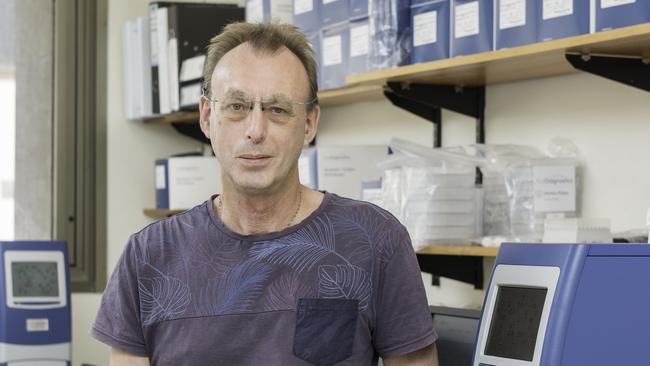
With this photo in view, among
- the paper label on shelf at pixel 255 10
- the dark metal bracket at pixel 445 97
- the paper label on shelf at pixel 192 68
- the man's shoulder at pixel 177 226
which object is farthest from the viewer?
the paper label on shelf at pixel 192 68

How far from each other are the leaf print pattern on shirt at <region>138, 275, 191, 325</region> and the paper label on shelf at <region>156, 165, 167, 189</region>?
1.93 metres

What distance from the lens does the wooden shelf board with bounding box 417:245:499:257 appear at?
7.13ft

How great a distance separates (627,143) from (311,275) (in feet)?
2.97

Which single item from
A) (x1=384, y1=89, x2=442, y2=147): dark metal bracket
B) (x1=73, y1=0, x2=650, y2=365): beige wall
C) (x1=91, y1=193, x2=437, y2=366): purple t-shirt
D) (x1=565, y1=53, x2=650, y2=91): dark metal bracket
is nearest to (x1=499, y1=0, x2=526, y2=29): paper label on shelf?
(x1=565, y1=53, x2=650, y2=91): dark metal bracket

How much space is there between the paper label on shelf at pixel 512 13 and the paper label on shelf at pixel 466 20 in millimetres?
77

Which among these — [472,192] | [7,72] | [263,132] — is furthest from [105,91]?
[263,132]

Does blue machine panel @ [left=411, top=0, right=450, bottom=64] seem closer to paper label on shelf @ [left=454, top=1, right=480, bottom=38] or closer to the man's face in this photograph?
paper label on shelf @ [left=454, top=1, right=480, bottom=38]

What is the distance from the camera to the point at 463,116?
2.59m

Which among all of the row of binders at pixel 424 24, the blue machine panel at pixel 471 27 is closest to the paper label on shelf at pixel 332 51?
the row of binders at pixel 424 24

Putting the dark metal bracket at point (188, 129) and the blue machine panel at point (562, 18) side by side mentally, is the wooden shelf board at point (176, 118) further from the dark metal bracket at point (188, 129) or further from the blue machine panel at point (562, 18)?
the blue machine panel at point (562, 18)

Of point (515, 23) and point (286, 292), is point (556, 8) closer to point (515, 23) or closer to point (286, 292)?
point (515, 23)

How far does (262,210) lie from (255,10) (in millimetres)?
1506

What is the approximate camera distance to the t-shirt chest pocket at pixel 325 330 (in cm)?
150

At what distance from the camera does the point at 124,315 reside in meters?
1.56
